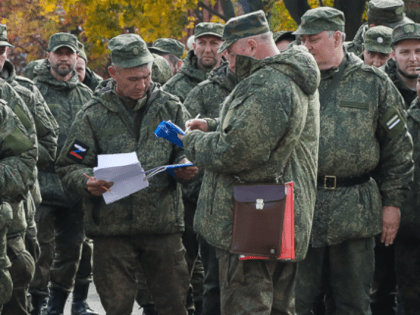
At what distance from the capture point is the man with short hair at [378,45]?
7828 millimetres

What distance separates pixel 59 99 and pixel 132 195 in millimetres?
2778

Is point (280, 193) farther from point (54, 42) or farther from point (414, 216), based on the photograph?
point (54, 42)

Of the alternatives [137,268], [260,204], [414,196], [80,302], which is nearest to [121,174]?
[137,268]

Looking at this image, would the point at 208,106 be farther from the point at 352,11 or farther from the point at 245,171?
the point at 352,11

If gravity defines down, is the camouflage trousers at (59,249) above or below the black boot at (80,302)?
above

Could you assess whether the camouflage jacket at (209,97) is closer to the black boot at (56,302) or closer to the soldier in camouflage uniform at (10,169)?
the black boot at (56,302)

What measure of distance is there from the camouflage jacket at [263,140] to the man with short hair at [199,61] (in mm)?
3276

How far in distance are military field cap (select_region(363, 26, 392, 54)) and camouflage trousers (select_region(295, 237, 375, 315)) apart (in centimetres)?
274

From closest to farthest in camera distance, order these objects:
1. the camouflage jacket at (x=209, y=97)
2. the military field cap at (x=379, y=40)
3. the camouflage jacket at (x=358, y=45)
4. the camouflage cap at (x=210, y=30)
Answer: the camouflage jacket at (x=209, y=97) < the military field cap at (x=379, y=40) < the camouflage cap at (x=210, y=30) < the camouflage jacket at (x=358, y=45)

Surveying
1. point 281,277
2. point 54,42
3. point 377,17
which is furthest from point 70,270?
point 377,17

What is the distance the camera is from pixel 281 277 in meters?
4.83

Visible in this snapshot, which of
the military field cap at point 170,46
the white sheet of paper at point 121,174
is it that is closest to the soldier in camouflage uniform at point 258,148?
the white sheet of paper at point 121,174

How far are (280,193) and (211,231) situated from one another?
498mm

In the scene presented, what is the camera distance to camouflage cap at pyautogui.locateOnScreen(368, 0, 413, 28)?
29.6 feet
